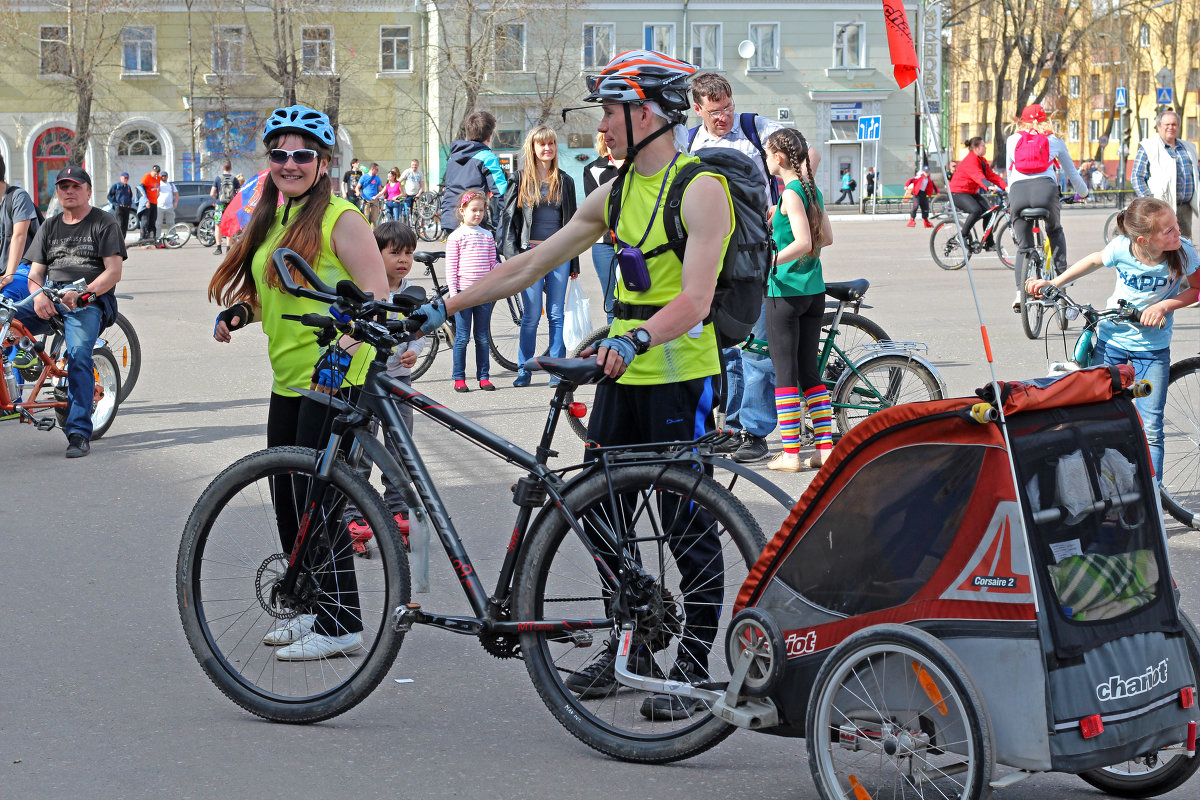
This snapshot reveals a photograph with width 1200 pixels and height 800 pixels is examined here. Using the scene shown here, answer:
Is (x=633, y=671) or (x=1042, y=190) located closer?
(x=633, y=671)

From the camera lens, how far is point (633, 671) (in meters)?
4.07

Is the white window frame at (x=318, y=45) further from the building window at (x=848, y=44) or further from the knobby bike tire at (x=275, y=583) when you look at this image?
the knobby bike tire at (x=275, y=583)

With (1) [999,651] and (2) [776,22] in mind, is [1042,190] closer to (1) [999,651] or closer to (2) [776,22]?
(1) [999,651]

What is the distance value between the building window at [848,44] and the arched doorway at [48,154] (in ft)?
91.4

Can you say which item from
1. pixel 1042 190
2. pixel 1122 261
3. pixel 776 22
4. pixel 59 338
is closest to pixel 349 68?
pixel 776 22

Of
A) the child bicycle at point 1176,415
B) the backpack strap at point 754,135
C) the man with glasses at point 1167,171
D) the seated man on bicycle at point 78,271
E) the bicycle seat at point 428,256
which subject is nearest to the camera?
the child bicycle at point 1176,415

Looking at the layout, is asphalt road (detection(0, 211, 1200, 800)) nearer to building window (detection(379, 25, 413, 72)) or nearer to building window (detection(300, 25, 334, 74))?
building window (detection(300, 25, 334, 74))

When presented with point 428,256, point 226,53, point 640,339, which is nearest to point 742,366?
point 428,256

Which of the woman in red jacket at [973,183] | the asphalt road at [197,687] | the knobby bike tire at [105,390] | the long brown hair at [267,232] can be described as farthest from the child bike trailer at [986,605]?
the woman in red jacket at [973,183]

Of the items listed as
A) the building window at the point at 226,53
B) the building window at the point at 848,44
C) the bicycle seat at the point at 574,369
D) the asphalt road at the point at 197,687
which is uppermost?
the building window at the point at 848,44

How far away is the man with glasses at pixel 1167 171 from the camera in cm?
1480

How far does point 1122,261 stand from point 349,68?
5006 centimetres

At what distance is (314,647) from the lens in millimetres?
4605

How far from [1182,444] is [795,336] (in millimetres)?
1977
